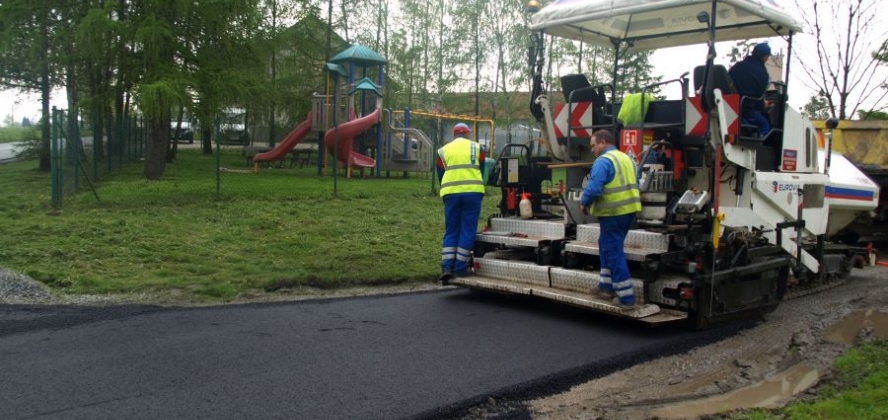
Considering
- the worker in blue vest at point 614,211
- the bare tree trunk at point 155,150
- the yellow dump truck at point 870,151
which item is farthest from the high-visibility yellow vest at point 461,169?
the bare tree trunk at point 155,150

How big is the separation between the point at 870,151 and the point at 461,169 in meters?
8.78

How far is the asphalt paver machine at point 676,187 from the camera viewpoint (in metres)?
6.53

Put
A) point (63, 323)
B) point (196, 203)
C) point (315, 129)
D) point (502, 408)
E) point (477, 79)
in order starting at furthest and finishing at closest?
point (477, 79) < point (315, 129) < point (196, 203) < point (63, 323) < point (502, 408)

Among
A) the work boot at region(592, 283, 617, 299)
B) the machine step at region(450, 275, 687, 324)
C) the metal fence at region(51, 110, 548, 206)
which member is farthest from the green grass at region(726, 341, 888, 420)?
the metal fence at region(51, 110, 548, 206)

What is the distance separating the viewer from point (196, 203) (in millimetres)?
12656

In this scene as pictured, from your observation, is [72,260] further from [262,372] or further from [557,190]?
[557,190]

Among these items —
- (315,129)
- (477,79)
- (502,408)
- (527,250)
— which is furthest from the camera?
(477,79)

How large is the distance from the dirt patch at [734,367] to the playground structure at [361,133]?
1490 centimetres

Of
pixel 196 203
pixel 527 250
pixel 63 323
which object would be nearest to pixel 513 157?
pixel 527 250

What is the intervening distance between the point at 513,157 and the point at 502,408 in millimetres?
4162

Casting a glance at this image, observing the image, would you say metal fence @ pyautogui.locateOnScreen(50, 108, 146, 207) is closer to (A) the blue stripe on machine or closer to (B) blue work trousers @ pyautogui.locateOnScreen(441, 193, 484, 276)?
(B) blue work trousers @ pyautogui.locateOnScreen(441, 193, 484, 276)

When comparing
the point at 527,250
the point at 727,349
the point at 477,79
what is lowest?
the point at 727,349

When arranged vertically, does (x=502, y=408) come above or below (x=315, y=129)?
below

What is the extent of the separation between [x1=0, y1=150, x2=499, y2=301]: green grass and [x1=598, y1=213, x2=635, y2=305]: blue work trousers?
294cm
